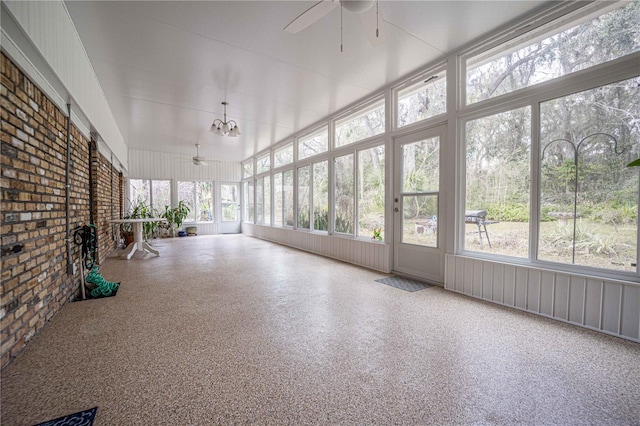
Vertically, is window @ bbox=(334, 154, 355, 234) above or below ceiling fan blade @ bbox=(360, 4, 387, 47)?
below

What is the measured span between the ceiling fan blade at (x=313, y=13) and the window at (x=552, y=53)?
217 cm

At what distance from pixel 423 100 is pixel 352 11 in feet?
7.99

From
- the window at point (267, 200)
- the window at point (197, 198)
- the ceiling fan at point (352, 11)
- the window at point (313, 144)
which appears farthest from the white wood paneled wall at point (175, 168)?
the ceiling fan at point (352, 11)

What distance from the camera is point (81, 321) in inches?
106

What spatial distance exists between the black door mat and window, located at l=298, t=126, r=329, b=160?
3237 mm

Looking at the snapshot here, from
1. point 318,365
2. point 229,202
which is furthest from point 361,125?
point 229,202

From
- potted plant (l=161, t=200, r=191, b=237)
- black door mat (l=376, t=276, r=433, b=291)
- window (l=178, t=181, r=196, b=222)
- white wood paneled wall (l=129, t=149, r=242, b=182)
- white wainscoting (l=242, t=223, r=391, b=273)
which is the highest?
white wood paneled wall (l=129, t=149, r=242, b=182)

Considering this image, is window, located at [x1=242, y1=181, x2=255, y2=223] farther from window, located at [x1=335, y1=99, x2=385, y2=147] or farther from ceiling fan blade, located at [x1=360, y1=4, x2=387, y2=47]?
ceiling fan blade, located at [x1=360, y1=4, x2=387, y2=47]

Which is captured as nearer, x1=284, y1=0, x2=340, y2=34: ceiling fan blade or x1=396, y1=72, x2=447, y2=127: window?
x1=284, y1=0, x2=340, y2=34: ceiling fan blade

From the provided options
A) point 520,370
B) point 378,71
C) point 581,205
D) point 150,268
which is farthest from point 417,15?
point 150,268

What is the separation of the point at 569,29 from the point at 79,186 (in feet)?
19.4

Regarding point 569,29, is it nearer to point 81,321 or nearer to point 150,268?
point 81,321

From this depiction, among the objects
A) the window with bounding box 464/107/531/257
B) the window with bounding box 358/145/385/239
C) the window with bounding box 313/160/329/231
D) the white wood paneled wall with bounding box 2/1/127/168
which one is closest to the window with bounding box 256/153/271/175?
the window with bounding box 313/160/329/231

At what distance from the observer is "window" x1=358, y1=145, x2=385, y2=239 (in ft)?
15.7
